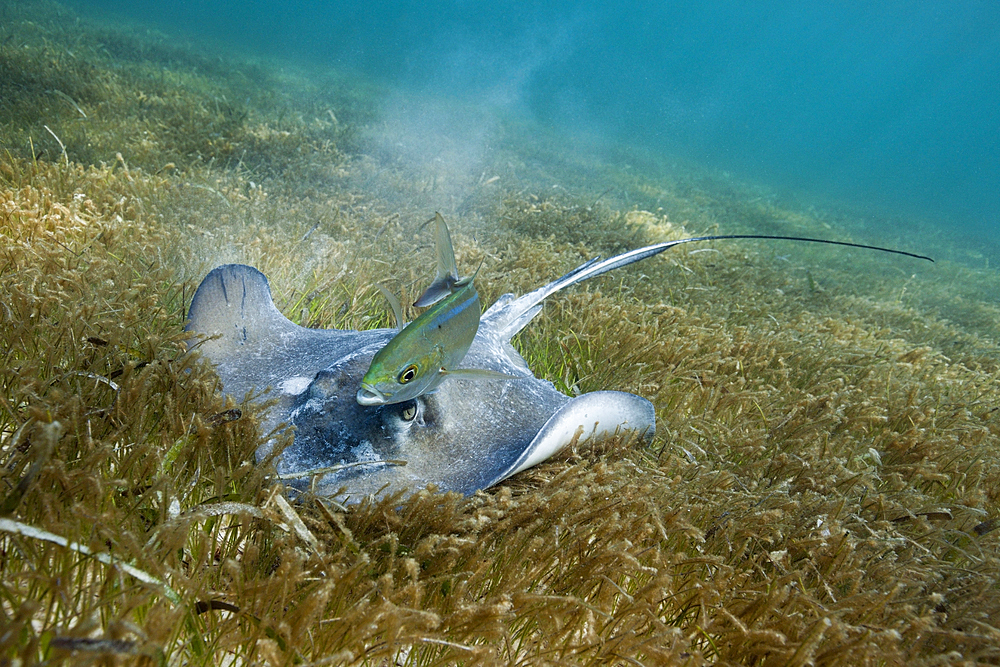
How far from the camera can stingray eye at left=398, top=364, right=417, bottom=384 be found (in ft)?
4.82

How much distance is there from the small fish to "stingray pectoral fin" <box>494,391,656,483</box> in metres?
0.40

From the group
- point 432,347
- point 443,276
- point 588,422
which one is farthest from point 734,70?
point 432,347

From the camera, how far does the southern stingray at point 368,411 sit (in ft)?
5.79

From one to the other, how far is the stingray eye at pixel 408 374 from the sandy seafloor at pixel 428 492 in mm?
385

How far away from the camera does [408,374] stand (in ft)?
4.88

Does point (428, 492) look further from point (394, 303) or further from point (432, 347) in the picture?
point (394, 303)

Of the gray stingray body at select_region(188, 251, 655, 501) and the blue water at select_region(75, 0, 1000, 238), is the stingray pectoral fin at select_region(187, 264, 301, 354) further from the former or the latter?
the blue water at select_region(75, 0, 1000, 238)

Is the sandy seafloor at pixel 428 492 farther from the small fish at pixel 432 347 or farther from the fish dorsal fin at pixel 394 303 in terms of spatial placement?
the fish dorsal fin at pixel 394 303

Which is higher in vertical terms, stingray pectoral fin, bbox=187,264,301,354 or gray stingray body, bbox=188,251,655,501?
stingray pectoral fin, bbox=187,264,301,354

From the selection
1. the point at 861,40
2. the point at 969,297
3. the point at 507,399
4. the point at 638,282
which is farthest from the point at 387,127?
the point at 861,40

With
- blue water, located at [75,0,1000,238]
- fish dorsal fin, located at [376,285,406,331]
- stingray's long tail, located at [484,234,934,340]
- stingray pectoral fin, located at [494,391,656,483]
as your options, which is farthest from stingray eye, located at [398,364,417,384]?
blue water, located at [75,0,1000,238]

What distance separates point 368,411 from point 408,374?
48 centimetres

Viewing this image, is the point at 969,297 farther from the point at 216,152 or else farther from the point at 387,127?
the point at 216,152

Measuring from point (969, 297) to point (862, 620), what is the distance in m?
13.6
